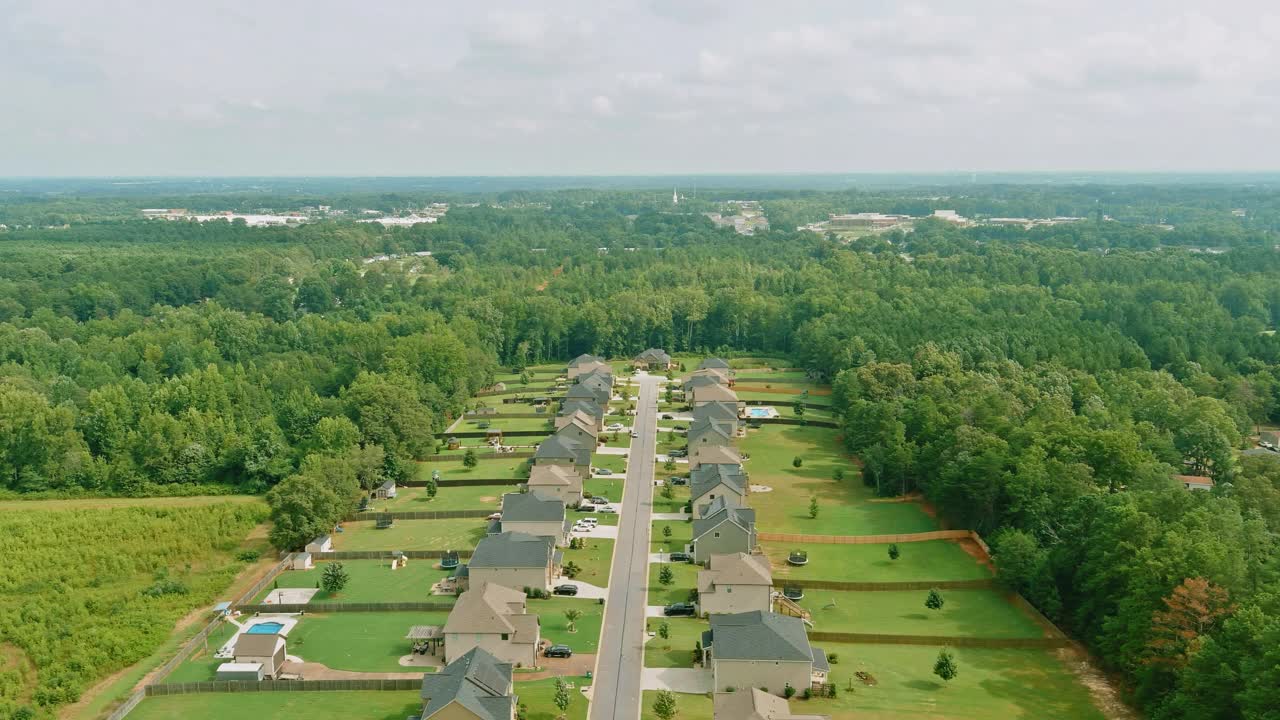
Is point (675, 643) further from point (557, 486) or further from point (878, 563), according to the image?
point (557, 486)

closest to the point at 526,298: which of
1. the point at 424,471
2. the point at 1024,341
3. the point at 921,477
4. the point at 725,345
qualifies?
the point at 725,345

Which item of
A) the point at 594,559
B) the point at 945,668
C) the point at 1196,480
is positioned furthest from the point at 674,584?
the point at 1196,480

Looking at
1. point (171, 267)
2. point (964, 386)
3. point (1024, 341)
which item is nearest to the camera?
point (964, 386)

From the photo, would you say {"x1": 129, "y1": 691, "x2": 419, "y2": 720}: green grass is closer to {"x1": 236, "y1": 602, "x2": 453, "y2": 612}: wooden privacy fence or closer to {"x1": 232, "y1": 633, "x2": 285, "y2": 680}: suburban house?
{"x1": 232, "y1": 633, "x2": 285, "y2": 680}: suburban house

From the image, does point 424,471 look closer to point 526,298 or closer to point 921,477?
point 921,477

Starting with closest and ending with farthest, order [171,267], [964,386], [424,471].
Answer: [424,471], [964,386], [171,267]
